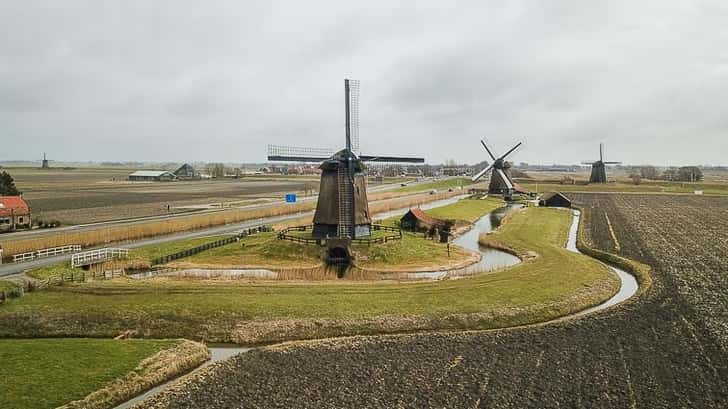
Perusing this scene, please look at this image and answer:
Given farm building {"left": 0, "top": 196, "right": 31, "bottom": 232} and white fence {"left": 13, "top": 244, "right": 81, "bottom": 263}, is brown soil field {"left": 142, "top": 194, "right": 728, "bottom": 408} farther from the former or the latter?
farm building {"left": 0, "top": 196, "right": 31, "bottom": 232}

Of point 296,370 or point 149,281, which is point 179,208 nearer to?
point 149,281

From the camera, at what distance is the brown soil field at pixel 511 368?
47.3 feet

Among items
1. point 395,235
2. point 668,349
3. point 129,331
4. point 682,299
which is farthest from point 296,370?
point 395,235

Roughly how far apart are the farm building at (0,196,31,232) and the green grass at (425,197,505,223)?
128 ft

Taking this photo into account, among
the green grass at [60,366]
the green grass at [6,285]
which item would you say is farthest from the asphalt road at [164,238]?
the green grass at [60,366]

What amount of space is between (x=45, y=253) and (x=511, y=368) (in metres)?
29.8

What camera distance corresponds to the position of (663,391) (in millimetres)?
14742

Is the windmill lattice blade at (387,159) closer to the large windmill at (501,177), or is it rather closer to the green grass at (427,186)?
the large windmill at (501,177)

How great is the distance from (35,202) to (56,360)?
2463 inches

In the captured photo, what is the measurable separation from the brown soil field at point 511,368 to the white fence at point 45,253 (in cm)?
2092

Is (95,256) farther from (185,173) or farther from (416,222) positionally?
(185,173)

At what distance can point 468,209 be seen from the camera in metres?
67.2

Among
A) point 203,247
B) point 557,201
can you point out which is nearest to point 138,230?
point 203,247

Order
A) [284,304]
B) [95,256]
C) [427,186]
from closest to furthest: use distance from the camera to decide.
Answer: [284,304]
[95,256]
[427,186]
